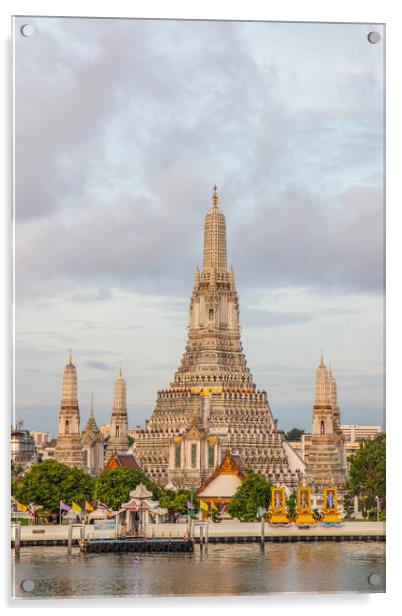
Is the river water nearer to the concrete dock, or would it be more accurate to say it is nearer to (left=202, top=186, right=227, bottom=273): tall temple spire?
the concrete dock

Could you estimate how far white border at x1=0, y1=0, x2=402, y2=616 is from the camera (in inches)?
891

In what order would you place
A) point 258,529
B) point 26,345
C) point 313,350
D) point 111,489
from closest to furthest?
point 26,345 → point 313,350 → point 258,529 → point 111,489

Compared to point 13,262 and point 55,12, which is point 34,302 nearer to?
point 13,262

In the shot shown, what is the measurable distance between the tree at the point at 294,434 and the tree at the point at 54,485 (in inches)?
304

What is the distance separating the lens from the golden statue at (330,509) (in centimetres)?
4172

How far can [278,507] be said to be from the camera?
4341cm

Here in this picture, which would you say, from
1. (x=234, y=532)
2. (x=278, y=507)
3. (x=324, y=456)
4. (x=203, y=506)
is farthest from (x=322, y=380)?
(x=324, y=456)

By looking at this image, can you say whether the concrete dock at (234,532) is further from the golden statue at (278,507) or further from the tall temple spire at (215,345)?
the tall temple spire at (215,345)

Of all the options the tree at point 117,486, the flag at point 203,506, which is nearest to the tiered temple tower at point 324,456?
the flag at point 203,506

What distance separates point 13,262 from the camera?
23031 millimetres

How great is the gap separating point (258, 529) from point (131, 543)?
470 centimetres

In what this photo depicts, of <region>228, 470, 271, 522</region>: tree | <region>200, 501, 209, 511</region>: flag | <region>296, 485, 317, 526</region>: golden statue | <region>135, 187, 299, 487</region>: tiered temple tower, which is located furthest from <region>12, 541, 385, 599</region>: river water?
<region>135, 187, 299, 487</region>: tiered temple tower

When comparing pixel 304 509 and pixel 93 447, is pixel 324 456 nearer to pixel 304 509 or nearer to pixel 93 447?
pixel 93 447
